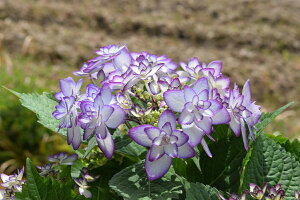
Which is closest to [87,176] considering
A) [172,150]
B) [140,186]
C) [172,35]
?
[140,186]

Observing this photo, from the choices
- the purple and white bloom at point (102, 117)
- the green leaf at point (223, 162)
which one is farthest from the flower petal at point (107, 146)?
the green leaf at point (223, 162)

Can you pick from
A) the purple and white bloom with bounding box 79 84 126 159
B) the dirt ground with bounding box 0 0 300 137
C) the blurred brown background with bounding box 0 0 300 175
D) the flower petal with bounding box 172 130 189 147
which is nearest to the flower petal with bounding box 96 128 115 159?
the purple and white bloom with bounding box 79 84 126 159

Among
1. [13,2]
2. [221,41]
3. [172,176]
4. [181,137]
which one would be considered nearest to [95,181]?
[172,176]

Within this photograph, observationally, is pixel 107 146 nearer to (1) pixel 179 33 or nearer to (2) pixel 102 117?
(2) pixel 102 117

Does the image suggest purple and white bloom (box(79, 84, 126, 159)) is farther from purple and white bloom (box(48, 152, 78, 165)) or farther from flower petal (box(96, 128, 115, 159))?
purple and white bloom (box(48, 152, 78, 165))

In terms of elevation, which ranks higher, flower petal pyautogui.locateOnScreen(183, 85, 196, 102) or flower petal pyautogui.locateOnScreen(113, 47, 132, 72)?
flower petal pyautogui.locateOnScreen(183, 85, 196, 102)

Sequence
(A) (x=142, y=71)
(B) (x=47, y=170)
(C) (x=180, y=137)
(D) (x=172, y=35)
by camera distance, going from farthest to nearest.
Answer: (D) (x=172, y=35) → (B) (x=47, y=170) → (A) (x=142, y=71) → (C) (x=180, y=137)
